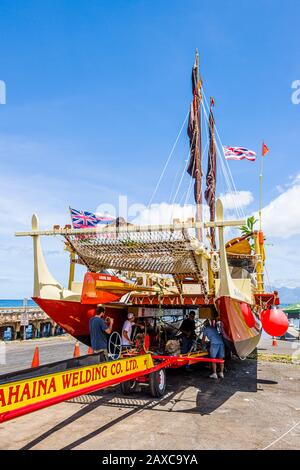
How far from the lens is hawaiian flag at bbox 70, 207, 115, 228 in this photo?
955cm

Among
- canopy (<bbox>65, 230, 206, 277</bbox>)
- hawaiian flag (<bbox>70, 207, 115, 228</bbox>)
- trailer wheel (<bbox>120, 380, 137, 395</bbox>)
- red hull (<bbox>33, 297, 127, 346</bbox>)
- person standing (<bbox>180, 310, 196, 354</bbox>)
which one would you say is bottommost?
trailer wheel (<bbox>120, 380, 137, 395</bbox>)

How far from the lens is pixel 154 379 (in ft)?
28.4

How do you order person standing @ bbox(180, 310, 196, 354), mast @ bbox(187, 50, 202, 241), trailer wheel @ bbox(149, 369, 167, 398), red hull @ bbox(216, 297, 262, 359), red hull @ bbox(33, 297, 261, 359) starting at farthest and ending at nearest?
mast @ bbox(187, 50, 202, 241) < person standing @ bbox(180, 310, 196, 354) < red hull @ bbox(33, 297, 261, 359) < red hull @ bbox(216, 297, 262, 359) < trailer wheel @ bbox(149, 369, 167, 398)

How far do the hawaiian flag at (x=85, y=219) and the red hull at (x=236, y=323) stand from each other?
10.8 feet

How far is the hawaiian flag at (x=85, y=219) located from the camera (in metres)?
9.55

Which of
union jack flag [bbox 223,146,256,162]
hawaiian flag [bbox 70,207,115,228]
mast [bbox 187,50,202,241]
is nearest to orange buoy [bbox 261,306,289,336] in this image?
hawaiian flag [bbox 70,207,115,228]

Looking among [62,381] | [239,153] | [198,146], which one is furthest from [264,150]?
[62,381]

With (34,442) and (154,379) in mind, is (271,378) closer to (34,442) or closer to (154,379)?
(154,379)

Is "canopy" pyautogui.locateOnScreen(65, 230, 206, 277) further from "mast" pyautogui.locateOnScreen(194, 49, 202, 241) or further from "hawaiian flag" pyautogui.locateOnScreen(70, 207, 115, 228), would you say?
"mast" pyautogui.locateOnScreen(194, 49, 202, 241)

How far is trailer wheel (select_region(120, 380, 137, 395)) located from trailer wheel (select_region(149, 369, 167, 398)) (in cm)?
60

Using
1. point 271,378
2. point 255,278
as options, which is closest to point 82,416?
point 271,378

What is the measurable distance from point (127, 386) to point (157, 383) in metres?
0.76
